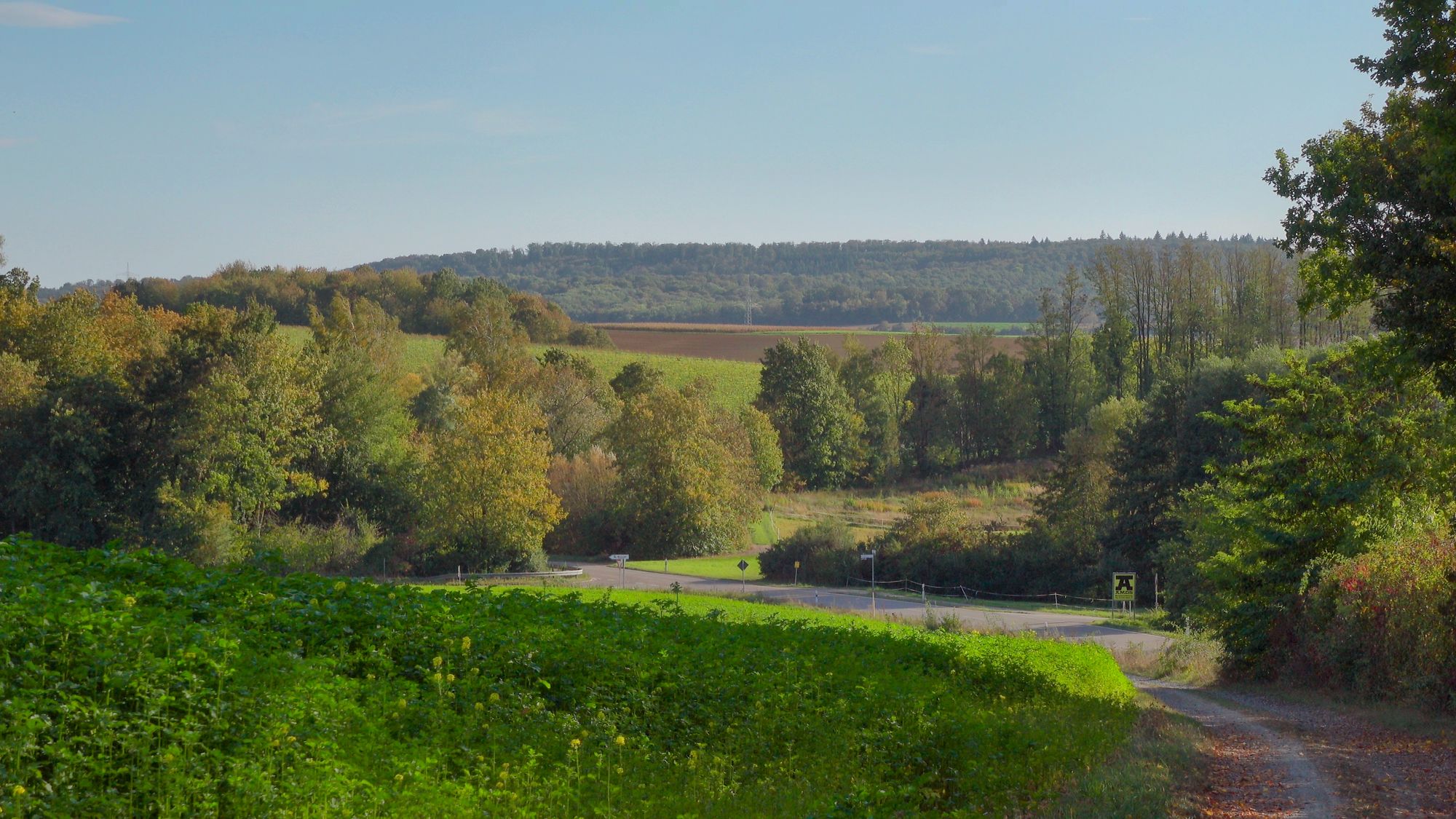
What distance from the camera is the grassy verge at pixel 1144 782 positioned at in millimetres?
9578

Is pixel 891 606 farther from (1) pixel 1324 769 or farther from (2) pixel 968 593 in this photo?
(1) pixel 1324 769

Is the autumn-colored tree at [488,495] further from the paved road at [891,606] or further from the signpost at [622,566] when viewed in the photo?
the signpost at [622,566]

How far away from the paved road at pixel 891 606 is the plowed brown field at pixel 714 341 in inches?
2512

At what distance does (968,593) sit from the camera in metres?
61.6

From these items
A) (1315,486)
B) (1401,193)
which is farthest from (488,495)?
(1401,193)

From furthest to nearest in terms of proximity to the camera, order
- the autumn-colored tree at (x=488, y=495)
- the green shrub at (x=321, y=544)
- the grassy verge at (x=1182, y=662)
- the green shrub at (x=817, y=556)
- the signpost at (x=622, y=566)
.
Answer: the green shrub at (x=817, y=556)
the autumn-colored tree at (x=488, y=495)
the green shrub at (x=321, y=544)
the signpost at (x=622, y=566)
the grassy verge at (x=1182, y=662)

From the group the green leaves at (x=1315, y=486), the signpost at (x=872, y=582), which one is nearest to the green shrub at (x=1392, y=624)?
the green leaves at (x=1315, y=486)

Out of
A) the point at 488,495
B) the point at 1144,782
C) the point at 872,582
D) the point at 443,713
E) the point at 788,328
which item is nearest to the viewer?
the point at 443,713

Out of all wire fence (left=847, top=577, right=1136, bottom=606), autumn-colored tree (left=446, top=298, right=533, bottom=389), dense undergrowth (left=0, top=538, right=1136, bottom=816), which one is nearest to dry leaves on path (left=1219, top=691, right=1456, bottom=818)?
dense undergrowth (left=0, top=538, right=1136, bottom=816)

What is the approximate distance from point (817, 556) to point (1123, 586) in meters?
18.8

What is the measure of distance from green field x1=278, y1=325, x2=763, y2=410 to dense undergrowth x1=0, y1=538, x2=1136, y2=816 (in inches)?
3623

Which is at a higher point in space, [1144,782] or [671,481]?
[1144,782]

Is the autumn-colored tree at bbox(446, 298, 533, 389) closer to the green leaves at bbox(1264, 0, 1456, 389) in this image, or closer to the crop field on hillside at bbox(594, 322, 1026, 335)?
the crop field on hillside at bbox(594, 322, 1026, 335)

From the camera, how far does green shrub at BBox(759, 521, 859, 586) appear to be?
212ft
